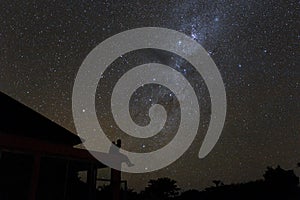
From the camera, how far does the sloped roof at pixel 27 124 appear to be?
29.7 feet

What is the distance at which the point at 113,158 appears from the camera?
8.87m

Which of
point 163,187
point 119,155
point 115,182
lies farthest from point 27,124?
point 163,187

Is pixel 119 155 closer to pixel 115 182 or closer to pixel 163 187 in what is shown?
pixel 115 182

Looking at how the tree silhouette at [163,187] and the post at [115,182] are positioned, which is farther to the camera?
the tree silhouette at [163,187]

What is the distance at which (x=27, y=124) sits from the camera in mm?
9578

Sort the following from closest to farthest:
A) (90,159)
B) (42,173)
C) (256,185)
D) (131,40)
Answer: (90,159) < (42,173) < (131,40) < (256,185)

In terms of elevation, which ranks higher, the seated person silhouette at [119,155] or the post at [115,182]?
the seated person silhouette at [119,155]

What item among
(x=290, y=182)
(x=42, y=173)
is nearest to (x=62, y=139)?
(x=42, y=173)

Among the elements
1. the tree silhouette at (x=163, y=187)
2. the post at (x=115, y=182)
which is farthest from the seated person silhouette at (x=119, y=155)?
the tree silhouette at (x=163, y=187)

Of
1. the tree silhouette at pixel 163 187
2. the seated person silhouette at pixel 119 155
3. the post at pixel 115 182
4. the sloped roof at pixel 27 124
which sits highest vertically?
the tree silhouette at pixel 163 187

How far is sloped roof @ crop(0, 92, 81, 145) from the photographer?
905 centimetres

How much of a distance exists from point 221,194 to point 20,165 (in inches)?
589

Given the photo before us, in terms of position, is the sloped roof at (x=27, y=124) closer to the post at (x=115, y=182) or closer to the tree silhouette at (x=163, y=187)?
the post at (x=115, y=182)

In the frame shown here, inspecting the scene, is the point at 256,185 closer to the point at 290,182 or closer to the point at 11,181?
the point at 290,182
